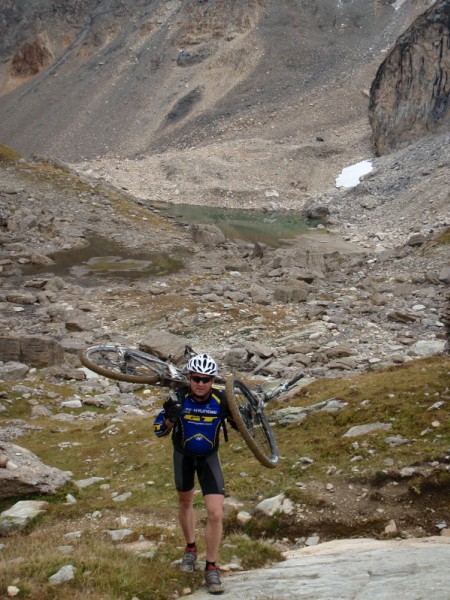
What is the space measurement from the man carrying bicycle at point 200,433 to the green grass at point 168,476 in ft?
1.93

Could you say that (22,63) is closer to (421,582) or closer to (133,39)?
(133,39)

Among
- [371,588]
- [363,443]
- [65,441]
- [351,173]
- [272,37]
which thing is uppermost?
[272,37]

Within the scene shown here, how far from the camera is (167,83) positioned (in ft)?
371

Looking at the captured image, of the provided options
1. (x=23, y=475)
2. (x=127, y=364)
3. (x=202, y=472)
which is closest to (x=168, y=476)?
(x=23, y=475)

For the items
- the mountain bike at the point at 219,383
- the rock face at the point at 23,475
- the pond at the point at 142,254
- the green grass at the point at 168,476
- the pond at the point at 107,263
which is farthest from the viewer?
the pond at the point at 142,254

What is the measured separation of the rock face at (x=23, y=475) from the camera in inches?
366

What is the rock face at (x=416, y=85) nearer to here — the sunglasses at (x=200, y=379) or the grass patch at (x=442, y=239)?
the grass patch at (x=442, y=239)

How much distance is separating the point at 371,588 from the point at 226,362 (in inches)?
553

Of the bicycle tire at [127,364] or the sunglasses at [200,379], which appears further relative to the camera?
the bicycle tire at [127,364]

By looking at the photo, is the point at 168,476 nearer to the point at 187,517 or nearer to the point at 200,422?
the point at 187,517

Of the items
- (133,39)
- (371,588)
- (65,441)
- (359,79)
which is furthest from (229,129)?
(371,588)

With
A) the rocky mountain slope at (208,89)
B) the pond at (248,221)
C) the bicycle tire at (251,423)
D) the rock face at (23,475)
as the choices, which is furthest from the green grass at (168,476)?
the rocky mountain slope at (208,89)

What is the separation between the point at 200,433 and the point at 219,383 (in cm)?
56

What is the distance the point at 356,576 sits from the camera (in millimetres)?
5457
